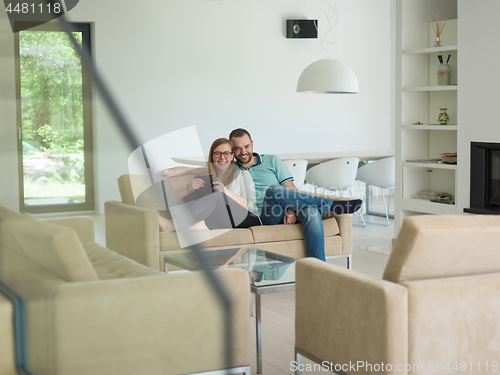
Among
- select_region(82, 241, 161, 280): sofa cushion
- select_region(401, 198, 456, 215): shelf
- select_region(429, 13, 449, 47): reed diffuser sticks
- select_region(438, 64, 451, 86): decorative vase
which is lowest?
select_region(401, 198, 456, 215): shelf

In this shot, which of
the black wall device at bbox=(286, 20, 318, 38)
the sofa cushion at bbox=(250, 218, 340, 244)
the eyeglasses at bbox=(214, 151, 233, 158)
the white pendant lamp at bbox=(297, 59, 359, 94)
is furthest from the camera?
the black wall device at bbox=(286, 20, 318, 38)

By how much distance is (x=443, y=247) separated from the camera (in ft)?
5.80

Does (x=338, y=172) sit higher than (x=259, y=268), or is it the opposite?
(x=338, y=172)

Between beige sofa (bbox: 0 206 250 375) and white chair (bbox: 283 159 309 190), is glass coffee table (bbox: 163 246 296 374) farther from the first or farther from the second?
white chair (bbox: 283 159 309 190)

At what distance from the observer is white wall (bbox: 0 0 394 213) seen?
704 cm

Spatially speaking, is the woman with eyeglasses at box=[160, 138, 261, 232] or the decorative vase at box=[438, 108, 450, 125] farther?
the decorative vase at box=[438, 108, 450, 125]

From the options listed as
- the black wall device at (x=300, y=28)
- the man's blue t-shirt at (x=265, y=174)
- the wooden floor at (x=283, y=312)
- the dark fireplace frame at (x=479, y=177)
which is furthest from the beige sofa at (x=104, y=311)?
the black wall device at (x=300, y=28)

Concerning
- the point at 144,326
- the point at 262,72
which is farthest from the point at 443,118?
the point at 144,326

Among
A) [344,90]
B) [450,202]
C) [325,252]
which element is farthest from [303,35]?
[325,252]

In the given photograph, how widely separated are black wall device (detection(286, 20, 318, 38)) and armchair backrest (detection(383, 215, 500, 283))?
6099 mm

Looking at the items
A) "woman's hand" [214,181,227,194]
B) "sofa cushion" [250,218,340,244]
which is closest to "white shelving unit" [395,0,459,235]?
"sofa cushion" [250,218,340,244]

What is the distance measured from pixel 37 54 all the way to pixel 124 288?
0.87 metres

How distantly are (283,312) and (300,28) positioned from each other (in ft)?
17.6

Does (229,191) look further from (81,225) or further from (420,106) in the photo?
(81,225)
